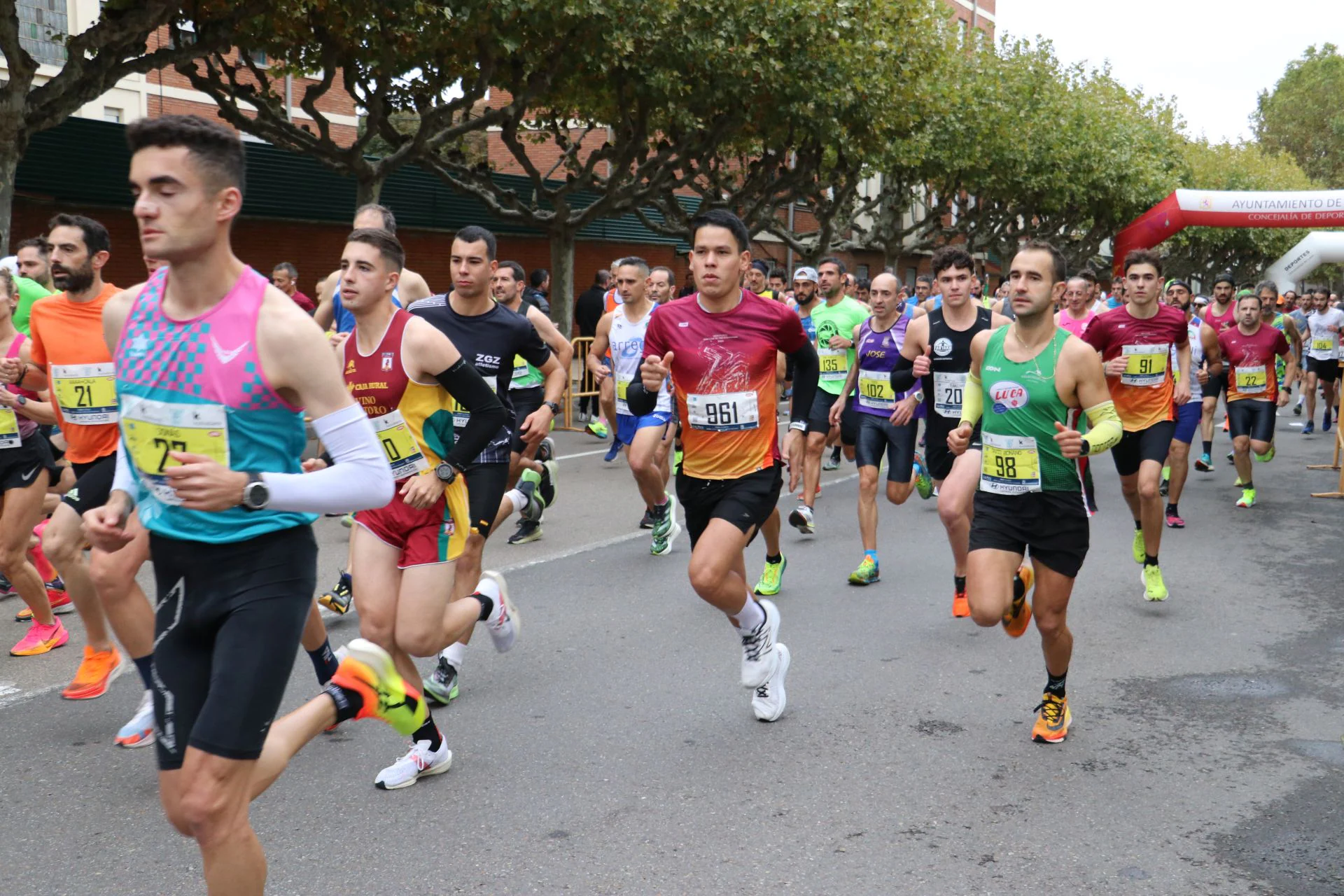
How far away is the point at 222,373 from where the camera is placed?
113 inches

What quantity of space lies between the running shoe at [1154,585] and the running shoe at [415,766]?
16.1ft

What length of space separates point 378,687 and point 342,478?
903 mm

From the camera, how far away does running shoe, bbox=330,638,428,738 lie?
352cm

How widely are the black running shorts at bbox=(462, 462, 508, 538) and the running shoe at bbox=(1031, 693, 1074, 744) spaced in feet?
8.11

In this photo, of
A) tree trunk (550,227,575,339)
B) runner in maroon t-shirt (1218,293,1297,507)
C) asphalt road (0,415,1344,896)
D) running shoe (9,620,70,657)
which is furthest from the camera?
tree trunk (550,227,575,339)

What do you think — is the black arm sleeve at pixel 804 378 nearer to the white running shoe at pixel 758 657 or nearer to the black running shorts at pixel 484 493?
the white running shoe at pixel 758 657

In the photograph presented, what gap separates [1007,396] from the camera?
5.43m

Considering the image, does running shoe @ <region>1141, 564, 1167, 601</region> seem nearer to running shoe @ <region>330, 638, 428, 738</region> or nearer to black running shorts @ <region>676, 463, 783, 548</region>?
black running shorts @ <region>676, 463, 783, 548</region>

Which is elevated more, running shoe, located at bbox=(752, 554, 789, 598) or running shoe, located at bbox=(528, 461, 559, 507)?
running shoe, located at bbox=(528, 461, 559, 507)

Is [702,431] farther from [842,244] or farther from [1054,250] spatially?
[842,244]

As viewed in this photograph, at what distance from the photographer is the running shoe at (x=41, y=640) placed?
20.7 ft

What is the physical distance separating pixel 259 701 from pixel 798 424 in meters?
3.64

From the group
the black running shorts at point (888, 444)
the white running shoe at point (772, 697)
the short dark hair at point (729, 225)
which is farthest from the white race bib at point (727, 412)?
the black running shorts at point (888, 444)

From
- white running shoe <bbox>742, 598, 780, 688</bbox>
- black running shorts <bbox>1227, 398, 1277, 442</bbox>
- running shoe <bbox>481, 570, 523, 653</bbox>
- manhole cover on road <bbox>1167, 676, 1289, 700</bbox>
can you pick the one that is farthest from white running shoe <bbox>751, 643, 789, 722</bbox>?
black running shorts <bbox>1227, 398, 1277, 442</bbox>
